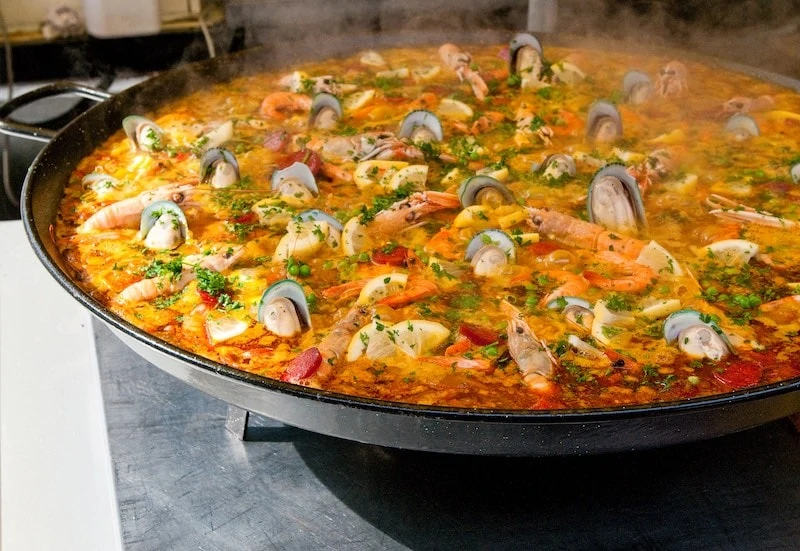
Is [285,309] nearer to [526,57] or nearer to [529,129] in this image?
[529,129]

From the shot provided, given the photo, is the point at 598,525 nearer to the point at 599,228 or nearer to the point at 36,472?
the point at 599,228

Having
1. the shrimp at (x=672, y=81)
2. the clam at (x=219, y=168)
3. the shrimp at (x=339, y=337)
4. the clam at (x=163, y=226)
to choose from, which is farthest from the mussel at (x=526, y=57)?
the shrimp at (x=339, y=337)

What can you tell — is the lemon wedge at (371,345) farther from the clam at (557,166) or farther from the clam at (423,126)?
the clam at (423,126)

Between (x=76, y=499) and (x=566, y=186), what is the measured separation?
1.90 m

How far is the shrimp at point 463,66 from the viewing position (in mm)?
3848

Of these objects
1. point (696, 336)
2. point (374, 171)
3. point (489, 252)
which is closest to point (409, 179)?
point (374, 171)

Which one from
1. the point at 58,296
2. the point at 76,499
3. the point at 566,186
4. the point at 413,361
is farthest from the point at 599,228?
the point at 58,296

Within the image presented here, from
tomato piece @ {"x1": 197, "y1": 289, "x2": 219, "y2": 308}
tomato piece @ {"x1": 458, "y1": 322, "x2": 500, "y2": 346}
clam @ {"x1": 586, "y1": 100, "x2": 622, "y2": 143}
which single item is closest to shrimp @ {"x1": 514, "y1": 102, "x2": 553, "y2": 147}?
clam @ {"x1": 586, "y1": 100, "x2": 622, "y2": 143}

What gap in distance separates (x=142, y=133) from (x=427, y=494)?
1.84m

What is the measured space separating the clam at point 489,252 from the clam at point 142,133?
1401 mm

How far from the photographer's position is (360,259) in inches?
102

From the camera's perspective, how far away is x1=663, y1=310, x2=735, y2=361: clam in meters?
2.17

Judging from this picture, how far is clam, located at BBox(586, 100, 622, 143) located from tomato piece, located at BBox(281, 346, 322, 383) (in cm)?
177

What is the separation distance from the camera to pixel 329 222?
8.74 ft
